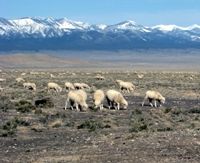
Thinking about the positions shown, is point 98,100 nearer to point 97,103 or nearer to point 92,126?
point 97,103

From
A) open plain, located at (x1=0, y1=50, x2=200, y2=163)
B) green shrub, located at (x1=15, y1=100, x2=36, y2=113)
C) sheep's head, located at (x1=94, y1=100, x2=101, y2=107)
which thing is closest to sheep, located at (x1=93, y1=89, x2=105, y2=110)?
sheep's head, located at (x1=94, y1=100, x2=101, y2=107)

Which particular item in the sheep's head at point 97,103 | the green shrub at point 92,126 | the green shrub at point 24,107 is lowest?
the green shrub at point 24,107

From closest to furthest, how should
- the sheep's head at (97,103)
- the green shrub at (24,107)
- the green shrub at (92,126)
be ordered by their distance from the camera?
1. the green shrub at (92,126)
2. the green shrub at (24,107)
3. the sheep's head at (97,103)

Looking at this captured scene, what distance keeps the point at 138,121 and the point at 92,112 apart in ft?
16.9

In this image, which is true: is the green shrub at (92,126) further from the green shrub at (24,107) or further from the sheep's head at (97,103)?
the sheep's head at (97,103)

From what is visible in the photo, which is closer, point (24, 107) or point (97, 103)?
point (24, 107)

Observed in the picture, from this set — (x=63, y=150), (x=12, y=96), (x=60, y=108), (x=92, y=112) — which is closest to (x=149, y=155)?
(x=63, y=150)

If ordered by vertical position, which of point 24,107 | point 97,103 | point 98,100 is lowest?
point 24,107

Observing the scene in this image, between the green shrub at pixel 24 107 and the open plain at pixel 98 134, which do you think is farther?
the green shrub at pixel 24 107

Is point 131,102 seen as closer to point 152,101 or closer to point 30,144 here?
point 152,101

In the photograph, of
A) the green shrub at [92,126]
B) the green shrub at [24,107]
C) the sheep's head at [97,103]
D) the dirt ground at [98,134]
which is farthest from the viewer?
the sheep's head at [97,103]

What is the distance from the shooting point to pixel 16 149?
18.7 metres

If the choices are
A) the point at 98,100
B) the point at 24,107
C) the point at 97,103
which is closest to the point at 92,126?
the point at 24,107

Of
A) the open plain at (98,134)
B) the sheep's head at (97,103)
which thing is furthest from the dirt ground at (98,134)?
the sheep's head at (97,103)
